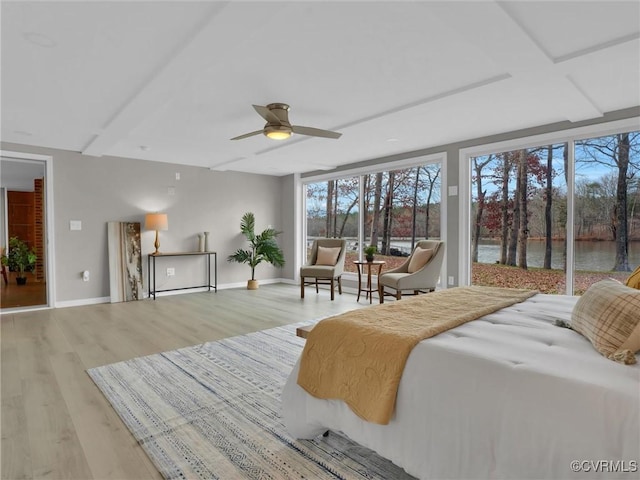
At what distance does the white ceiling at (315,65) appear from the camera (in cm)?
200

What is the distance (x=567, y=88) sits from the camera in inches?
117

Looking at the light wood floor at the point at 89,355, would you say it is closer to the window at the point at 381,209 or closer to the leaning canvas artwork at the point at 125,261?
the leaning canvas artwork at the point at 125,261

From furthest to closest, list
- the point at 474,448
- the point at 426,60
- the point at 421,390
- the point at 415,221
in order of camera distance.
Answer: the point at 415,221
the point at 426,60
the point at 421,390
the point at 474,448

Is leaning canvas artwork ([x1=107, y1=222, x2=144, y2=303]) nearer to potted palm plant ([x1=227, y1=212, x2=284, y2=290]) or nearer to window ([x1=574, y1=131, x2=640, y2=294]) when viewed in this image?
potted palm plant ([x1=227, y1=212, x2=284, y2=290])

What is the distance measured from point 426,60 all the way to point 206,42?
150 cm

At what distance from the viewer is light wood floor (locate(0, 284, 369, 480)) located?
1709 millimetres

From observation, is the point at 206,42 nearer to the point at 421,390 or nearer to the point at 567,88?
the point at 421,390

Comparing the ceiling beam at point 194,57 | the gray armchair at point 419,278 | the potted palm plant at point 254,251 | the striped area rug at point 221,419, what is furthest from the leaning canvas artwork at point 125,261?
the gray armchair at point 419,278

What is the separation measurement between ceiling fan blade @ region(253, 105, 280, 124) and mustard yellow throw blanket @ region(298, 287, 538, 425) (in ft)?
6.37

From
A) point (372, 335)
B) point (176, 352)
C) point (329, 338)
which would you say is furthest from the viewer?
point (176, 352)

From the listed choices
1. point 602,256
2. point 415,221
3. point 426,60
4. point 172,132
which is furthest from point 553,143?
point 172,132

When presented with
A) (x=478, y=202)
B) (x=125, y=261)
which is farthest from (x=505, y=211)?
(x=125, y=261)

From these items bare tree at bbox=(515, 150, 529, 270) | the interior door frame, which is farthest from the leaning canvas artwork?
bare tree at bbox=(515, 150, 529, 270)

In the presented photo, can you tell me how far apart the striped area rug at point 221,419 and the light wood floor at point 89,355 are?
0.12m
